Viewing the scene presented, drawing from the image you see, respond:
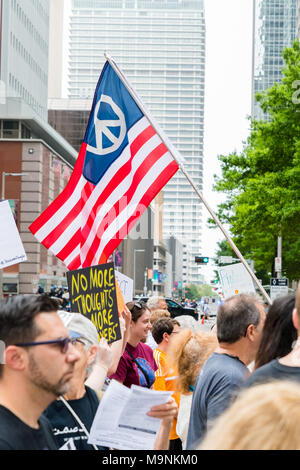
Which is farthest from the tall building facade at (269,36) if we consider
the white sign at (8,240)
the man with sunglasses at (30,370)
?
the man with sunglasses at (30,370)

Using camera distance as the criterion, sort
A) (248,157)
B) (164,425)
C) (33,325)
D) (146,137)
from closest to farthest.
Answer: (33,325) < (164,425) < (146,137) < (248,157)

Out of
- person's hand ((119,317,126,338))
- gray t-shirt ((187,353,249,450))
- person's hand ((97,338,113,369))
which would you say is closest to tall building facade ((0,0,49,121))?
person's hand ((119,317,126,338))

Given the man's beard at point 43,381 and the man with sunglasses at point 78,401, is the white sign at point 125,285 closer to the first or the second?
the man with sunglasses at point 78,401

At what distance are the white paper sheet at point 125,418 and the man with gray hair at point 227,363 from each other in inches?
33.9

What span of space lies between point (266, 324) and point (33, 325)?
4.83 feet

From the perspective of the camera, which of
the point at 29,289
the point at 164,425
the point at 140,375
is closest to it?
the point at 164,425

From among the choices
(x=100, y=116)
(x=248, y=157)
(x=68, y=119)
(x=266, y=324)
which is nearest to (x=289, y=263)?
(x=248, y=157)

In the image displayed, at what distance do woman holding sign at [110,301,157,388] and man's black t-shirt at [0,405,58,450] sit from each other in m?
3.21

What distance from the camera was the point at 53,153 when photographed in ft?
237

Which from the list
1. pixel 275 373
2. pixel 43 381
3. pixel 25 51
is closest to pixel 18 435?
pixel 43 381

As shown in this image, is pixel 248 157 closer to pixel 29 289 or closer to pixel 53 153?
pixel 29 289

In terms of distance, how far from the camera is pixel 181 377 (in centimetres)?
498

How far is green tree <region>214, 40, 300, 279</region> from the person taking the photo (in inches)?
1018

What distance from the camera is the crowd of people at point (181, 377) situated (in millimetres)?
1727
